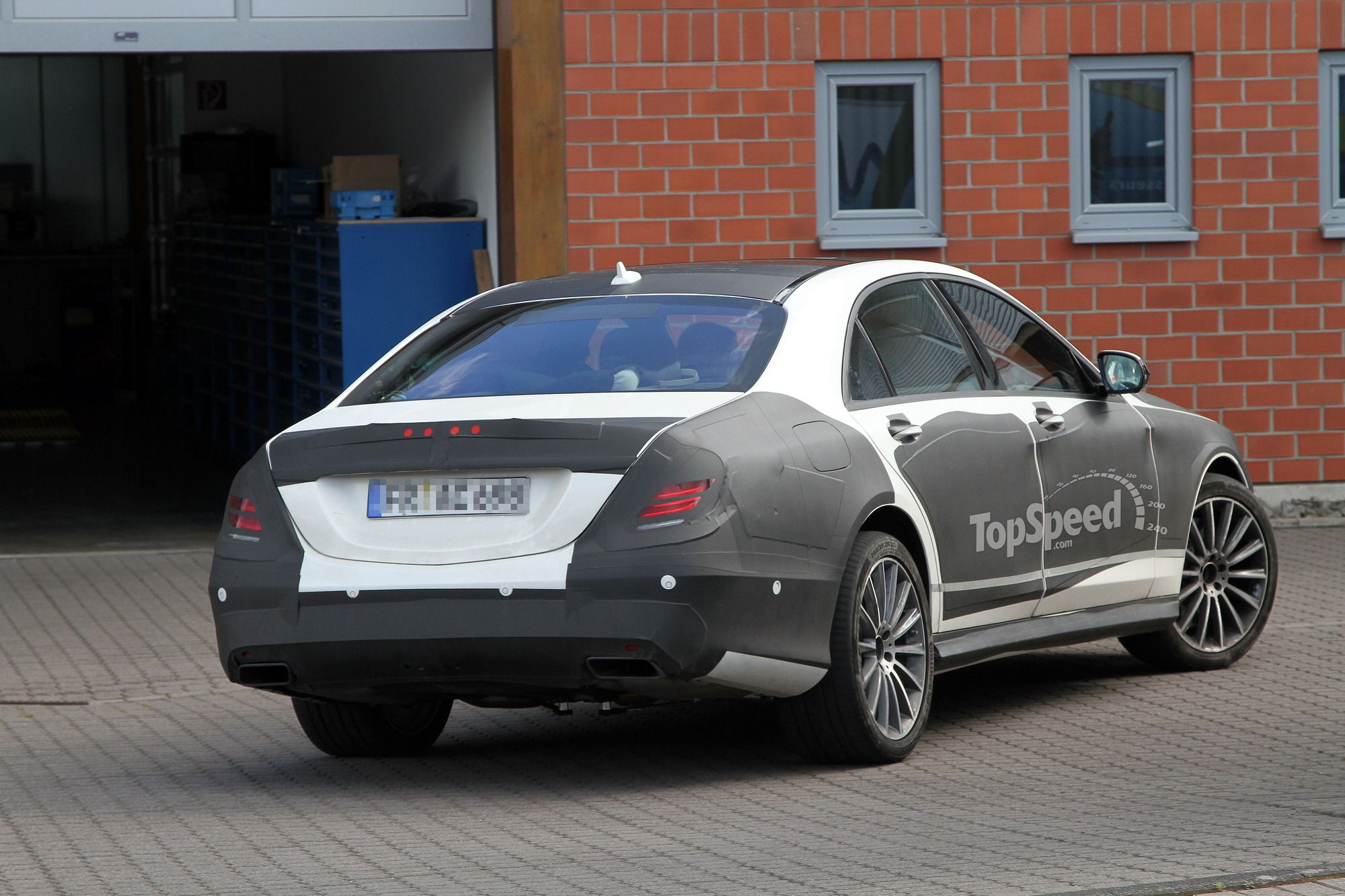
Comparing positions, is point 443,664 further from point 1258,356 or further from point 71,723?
point 1258,356

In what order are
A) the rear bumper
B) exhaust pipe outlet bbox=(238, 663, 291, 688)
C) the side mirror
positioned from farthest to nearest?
the side mirror, exhaust pipe outlet bbox=(238, 663, 291, 688), the rear bumper

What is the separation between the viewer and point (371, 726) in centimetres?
667

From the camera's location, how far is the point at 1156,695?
7.49 meters

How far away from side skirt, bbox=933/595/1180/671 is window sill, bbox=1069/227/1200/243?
5397 mm

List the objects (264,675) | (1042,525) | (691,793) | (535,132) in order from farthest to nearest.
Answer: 1. (535,132)
2. (1042,525)
3. (691,793)
4. (264,675)

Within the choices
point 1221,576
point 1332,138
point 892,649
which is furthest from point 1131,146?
point 892,649

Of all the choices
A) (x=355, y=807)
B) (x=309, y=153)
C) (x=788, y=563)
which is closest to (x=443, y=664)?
(x=355, y=807)

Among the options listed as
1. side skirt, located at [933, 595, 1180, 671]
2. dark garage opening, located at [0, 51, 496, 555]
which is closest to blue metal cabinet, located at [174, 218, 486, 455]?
dark garage opening, located at [0, 51, 496, 555]

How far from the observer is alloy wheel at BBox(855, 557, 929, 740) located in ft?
20.1

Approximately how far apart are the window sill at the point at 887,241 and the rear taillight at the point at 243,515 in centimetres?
706

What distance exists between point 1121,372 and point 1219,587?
107cm

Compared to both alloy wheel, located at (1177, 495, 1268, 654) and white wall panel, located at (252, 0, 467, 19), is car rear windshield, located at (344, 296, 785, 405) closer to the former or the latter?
alloy wheel, located at (1177, 495, 1268, 654)

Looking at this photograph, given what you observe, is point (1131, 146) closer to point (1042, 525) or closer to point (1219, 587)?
point (1219, 587)

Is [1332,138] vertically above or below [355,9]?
below
